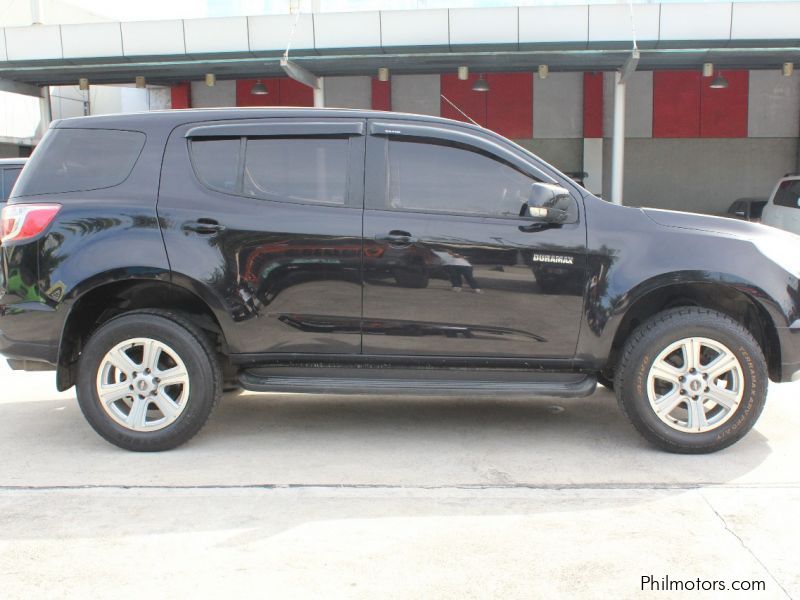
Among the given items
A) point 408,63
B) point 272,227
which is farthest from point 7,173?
point 408,63

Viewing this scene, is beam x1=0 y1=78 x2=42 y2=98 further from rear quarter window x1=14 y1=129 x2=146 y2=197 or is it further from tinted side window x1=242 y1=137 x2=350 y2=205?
tinted side window x1=242 y1=137 x2=350 y2=205

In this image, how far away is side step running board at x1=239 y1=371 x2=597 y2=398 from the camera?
4598mm

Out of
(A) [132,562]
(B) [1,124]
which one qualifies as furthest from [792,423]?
(B) [1,124]

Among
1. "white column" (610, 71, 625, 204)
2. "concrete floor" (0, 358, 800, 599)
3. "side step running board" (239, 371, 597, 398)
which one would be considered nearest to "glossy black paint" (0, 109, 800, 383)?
"side step running board" (239, 371, 597, 398)

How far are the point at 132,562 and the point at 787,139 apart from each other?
2206cm

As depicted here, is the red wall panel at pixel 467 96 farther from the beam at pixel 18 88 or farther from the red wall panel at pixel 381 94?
the beam at pixel 18 88

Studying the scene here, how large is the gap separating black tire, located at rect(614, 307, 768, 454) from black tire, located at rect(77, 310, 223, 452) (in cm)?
236

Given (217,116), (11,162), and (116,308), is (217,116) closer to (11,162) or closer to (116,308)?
(116,308)

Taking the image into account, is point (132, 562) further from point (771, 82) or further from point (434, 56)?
point (771, 82)

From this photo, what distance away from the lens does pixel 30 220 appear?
467 cm

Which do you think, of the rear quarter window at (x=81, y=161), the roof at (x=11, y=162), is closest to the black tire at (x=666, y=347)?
the rear quarter window at (x=81, y=161)

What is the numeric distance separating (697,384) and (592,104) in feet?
59.1

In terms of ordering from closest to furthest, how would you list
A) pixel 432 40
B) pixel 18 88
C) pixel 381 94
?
pixel 432 40 < pixel 18 88 < pixel 381 94

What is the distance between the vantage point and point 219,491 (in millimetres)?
4133
